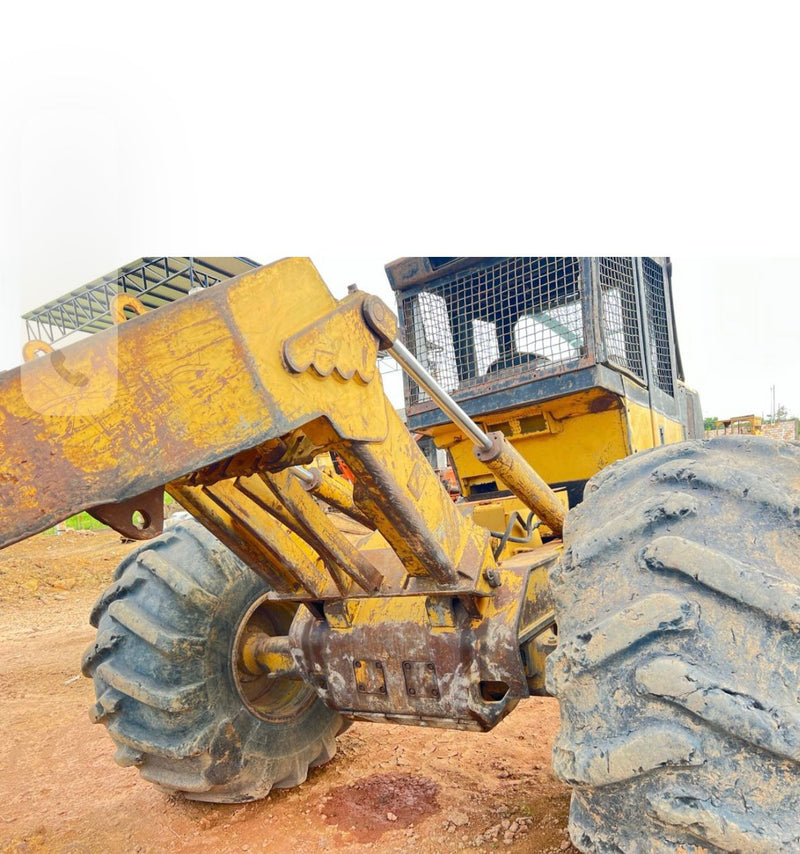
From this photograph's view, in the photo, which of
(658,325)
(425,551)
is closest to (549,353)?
(658,325)

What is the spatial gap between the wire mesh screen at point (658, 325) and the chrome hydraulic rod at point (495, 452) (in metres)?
1.25

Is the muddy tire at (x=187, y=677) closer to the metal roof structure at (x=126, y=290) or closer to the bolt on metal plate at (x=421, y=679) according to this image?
the bolt on metal plate at (x=421, y=679)

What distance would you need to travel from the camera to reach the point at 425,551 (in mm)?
1979

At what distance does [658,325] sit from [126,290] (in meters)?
3.13

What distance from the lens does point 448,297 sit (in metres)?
3.62

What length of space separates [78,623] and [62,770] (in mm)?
4916

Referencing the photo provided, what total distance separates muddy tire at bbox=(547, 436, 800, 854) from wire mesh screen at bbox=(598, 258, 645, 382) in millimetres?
1609

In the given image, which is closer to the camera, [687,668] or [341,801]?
[687,668]

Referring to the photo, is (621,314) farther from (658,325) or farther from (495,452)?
(495,452)

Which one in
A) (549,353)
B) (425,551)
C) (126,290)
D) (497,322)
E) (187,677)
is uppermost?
(126,290)

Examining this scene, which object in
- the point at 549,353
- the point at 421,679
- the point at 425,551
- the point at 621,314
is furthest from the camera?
the point at 621,314

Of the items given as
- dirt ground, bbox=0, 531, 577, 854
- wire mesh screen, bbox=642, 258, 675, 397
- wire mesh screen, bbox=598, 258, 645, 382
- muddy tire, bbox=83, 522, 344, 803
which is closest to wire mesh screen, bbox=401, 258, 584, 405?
wire mesh screen, bbox=598, 258, 645, 382

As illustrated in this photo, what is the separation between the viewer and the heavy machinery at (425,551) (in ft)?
4.25

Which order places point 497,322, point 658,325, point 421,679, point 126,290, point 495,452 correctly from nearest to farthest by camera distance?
point 126,290, point 421,679, point 495,452, point 497,322, point 658,325
